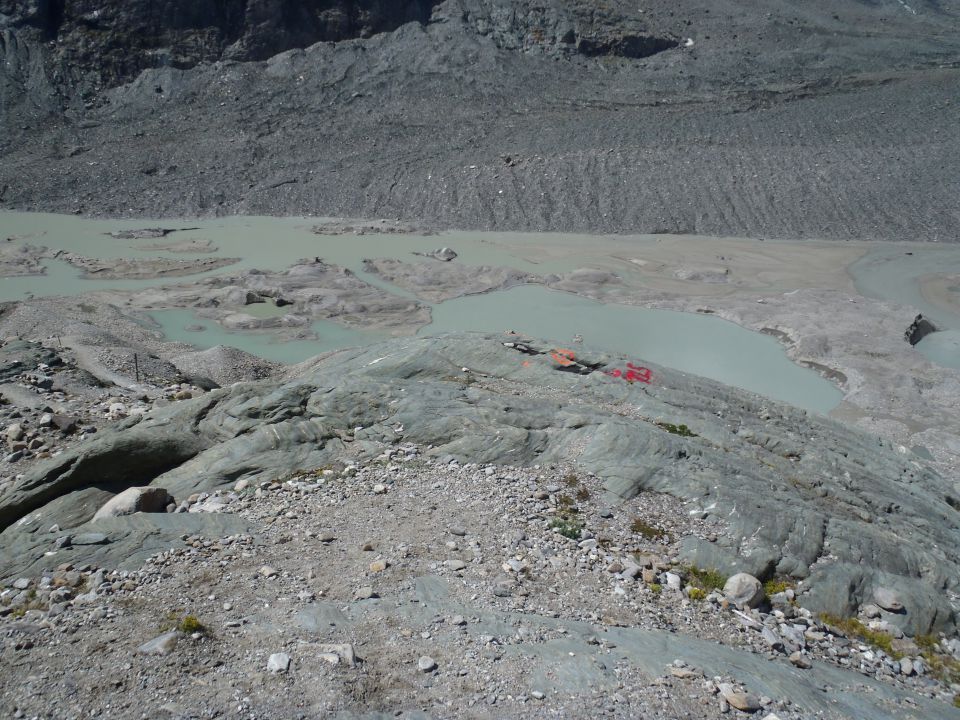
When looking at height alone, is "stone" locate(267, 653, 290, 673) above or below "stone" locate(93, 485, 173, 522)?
above

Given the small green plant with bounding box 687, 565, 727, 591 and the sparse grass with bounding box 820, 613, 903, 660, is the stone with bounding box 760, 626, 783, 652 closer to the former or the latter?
the small green plant with bounding box 687, 565, 727, 591

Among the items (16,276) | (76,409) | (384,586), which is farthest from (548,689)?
(16,276)

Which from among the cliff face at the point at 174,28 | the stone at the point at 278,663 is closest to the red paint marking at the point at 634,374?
the stone at the point at 278,663

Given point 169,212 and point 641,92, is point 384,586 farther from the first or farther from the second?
point 641,92

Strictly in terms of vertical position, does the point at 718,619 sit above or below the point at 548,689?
below

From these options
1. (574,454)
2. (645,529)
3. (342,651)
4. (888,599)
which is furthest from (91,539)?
(888,599)

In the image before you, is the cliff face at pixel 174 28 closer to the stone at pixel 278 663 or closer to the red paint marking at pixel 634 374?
the red paint marking at pixel 634 374

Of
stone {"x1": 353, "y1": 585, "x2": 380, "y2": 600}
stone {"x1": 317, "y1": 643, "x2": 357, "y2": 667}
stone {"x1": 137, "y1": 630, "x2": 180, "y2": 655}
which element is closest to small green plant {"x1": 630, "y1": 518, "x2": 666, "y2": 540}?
stone {"x1": 353, "y1": 585, "x2": 380, "y2": 600}
